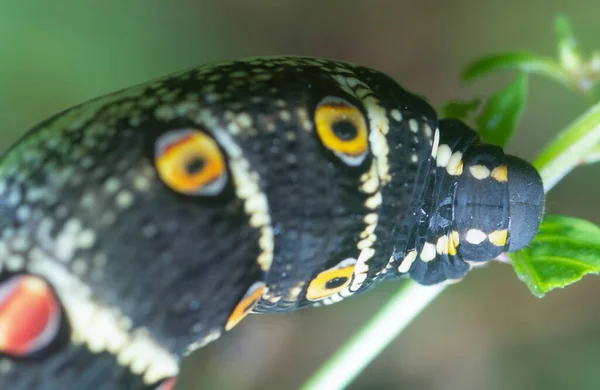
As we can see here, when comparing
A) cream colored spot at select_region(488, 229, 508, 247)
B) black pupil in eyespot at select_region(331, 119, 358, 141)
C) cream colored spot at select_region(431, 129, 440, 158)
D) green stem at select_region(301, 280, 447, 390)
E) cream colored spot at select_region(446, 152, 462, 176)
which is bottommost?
green stem at select_region(301, 280, 447, 390)

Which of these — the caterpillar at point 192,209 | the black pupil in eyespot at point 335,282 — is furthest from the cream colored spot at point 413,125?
the black pupil in eyespot at point 335,282

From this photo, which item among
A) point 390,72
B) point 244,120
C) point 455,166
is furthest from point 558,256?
point 390,72

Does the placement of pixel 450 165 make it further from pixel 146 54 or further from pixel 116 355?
pixel 146 54

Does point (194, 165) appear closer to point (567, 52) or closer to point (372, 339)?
point (372, 339)

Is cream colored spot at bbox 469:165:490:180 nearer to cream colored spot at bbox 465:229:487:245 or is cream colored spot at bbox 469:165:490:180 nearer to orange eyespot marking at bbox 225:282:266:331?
cream colored spot at bbox 465:229:487:245

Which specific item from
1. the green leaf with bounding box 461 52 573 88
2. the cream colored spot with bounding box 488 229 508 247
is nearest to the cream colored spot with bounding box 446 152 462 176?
the cream colored spot with bounding box 488 229 508 247
